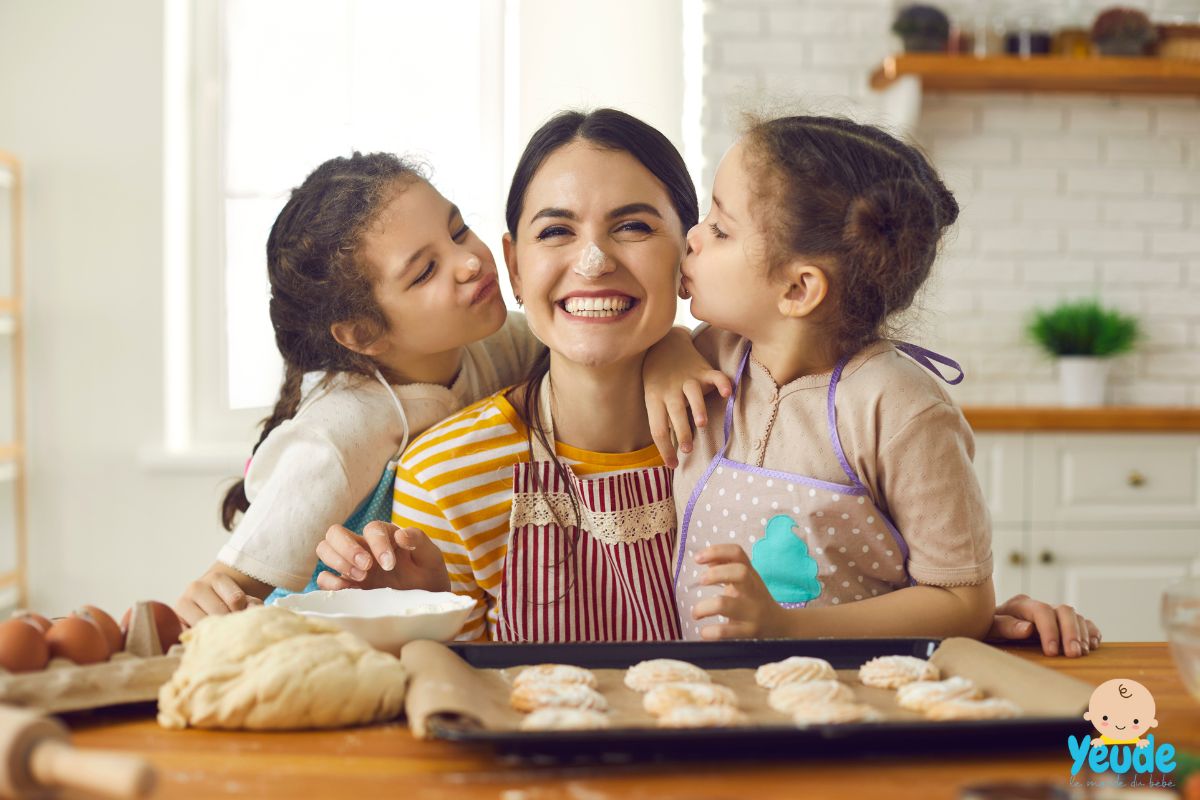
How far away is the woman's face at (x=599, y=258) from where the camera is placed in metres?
1.51

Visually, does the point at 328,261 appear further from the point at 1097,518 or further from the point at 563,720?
the point at 1097,518

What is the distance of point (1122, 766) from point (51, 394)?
11.3 feet

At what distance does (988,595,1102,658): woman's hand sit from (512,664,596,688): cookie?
50cm

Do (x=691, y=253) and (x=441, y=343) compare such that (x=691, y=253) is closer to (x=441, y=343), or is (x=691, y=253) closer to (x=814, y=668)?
(x=441, y=343)

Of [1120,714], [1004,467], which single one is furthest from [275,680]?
[1004,467]

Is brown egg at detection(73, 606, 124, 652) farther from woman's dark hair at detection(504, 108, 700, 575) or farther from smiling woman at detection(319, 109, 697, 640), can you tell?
woman's dark hair at detection(504, 108, 700, 575)

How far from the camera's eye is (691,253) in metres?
1.52

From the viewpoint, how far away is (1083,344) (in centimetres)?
362

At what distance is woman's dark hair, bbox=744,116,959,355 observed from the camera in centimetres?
138

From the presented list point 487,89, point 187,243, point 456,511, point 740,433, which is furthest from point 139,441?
point 740,433

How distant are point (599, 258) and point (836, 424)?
38cm

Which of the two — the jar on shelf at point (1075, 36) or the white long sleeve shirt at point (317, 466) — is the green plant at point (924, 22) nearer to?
the jar on shelf at point (1075, 36)

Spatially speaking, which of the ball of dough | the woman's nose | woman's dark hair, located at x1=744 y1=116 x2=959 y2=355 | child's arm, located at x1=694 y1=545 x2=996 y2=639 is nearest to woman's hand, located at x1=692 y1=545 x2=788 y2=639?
child's arm, located at x1=694 y1=545 x2=996 y2=639

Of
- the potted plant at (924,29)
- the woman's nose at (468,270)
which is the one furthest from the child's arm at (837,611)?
the potted plant at (924,29)
